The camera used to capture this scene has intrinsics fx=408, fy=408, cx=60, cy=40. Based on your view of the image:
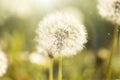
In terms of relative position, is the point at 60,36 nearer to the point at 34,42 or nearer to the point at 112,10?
the point at 112,10

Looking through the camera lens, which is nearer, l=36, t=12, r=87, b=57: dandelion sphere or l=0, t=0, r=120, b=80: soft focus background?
l=36, t=12, r=87, b=57: dandelion sphere

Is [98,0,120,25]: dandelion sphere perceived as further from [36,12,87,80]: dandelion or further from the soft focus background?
the soft focus background

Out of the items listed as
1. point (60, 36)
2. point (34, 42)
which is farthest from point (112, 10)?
point (34, 42)

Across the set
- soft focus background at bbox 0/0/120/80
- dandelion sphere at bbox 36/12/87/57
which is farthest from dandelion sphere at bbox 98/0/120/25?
soft focus background at bbox 0/0/120/80

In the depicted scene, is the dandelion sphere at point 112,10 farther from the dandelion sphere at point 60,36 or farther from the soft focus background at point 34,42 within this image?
the soft focus background at point 34,42

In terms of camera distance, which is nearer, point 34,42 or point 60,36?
point 60,36

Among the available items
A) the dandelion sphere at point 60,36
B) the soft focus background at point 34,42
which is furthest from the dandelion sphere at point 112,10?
the soft focus background at point 34,42

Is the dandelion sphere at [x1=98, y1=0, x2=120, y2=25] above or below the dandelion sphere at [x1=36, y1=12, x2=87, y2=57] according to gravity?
above
